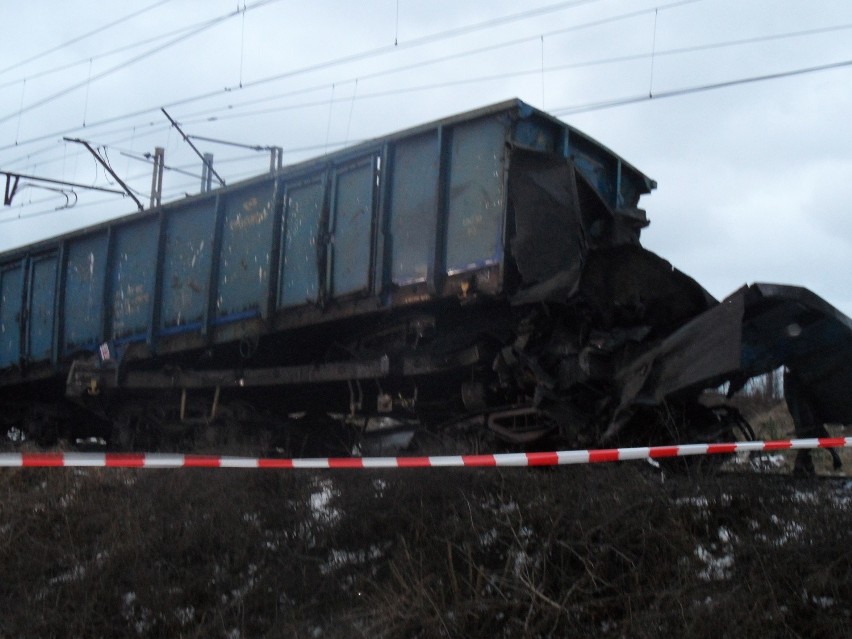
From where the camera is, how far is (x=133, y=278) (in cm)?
1170

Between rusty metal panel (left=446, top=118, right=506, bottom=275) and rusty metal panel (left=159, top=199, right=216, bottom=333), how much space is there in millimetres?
3778

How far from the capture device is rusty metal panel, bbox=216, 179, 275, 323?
9.89 m

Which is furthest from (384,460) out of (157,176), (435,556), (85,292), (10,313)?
(157,176)

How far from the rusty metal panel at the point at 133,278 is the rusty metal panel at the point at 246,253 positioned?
147 centimetres

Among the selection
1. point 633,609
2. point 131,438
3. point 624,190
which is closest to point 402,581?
point 633,609

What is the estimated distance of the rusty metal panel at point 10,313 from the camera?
1389 cm

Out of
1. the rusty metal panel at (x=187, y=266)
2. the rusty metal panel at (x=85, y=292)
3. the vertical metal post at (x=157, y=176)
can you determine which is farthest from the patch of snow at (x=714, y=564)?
the vertical metal post at (x=157, y=176)

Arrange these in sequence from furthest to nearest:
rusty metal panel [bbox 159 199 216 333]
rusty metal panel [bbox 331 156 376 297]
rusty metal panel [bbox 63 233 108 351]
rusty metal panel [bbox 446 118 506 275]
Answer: rusty metal panel [bbox 63 233 108 351]
rusty metal panel [bbox 159 199 216 333]
rusty metal panel [bbox 331 156 376 297]
rusty metal panel [bbox 446 118 506 275]

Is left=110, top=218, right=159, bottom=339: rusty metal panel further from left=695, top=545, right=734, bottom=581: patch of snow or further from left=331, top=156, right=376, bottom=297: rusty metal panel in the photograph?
left=695, top=545, right=734, bottom=581: patch of snow

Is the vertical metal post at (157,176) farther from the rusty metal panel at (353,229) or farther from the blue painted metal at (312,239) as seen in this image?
the rusty metal panel at (353,229)

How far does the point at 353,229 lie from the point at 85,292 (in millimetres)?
5454

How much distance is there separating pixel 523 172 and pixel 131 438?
23.5 ft

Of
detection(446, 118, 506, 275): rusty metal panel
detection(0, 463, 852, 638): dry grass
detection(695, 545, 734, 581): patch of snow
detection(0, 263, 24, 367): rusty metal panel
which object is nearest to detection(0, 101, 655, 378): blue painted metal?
detection(446, 118, 506, 275): rusty metal panel

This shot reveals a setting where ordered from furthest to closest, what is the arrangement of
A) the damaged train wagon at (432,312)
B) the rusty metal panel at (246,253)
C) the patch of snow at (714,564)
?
the rusty metal panel at (246,253), the damaged train wagon at (432,312), the patch of snow at (714,564)
